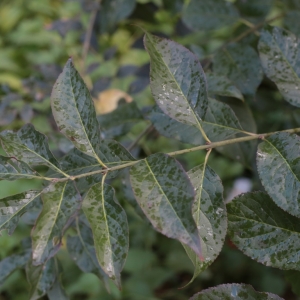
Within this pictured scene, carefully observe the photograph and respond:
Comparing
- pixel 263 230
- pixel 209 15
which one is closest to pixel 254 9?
pixel 209 15

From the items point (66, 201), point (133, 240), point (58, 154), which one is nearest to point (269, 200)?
point (66, 201)

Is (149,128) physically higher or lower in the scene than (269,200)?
lower

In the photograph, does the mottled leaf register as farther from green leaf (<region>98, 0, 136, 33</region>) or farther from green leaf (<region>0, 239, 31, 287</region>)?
green leaf (<region>0, 239, 31, 287</region>)

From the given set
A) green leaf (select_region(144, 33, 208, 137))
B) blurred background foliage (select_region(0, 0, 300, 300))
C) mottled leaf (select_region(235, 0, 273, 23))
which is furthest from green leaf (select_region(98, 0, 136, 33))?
green leaf (select_region(144, 33, 208, 137))

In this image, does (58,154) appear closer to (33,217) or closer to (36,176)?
(33,217)

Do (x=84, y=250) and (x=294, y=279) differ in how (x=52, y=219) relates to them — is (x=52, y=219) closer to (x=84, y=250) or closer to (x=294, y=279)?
(x=84, y=250)

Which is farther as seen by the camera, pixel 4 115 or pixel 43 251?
pixel 4 115
